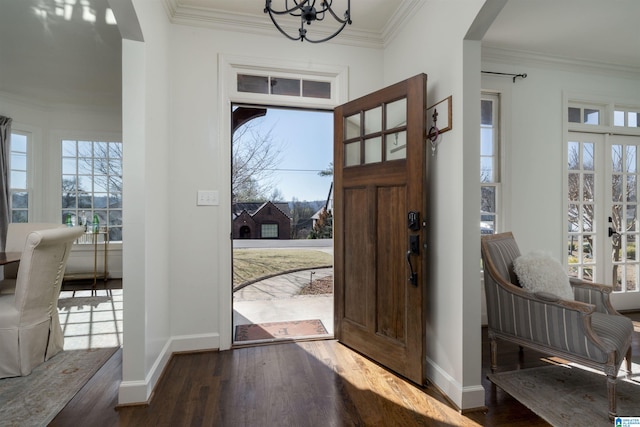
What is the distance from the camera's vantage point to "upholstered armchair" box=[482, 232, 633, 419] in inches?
69.6

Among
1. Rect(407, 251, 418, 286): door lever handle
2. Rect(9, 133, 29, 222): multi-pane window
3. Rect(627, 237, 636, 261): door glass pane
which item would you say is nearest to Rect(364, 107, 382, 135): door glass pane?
Rect(407, 251, 418, 286): door lever handle

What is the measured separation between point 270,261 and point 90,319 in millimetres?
3824

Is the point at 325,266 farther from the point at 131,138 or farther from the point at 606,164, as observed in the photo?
the point at 131,138

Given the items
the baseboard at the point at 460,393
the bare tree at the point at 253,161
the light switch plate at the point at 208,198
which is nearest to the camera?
the baseboard at the point at 460,393

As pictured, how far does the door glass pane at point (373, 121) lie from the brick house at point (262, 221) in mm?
5462

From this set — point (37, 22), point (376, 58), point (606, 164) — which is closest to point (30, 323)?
point (37, 22)

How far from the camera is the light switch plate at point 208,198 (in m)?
2.54

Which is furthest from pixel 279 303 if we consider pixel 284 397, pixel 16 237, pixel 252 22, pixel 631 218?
pixel 631 218

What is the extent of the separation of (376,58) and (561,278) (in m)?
2.36

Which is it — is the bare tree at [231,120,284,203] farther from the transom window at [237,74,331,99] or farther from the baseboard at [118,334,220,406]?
the baseboard at [118,334,220,406]

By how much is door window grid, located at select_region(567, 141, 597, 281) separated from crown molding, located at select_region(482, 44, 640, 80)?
2.57ft

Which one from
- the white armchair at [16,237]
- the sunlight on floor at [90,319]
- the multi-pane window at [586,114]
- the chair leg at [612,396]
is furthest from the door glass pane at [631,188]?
the white armchair at [16,237]

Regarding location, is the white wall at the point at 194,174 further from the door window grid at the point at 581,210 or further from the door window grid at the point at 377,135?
the door window grid at the point at 581,210

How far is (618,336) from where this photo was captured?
1828 millimetres
